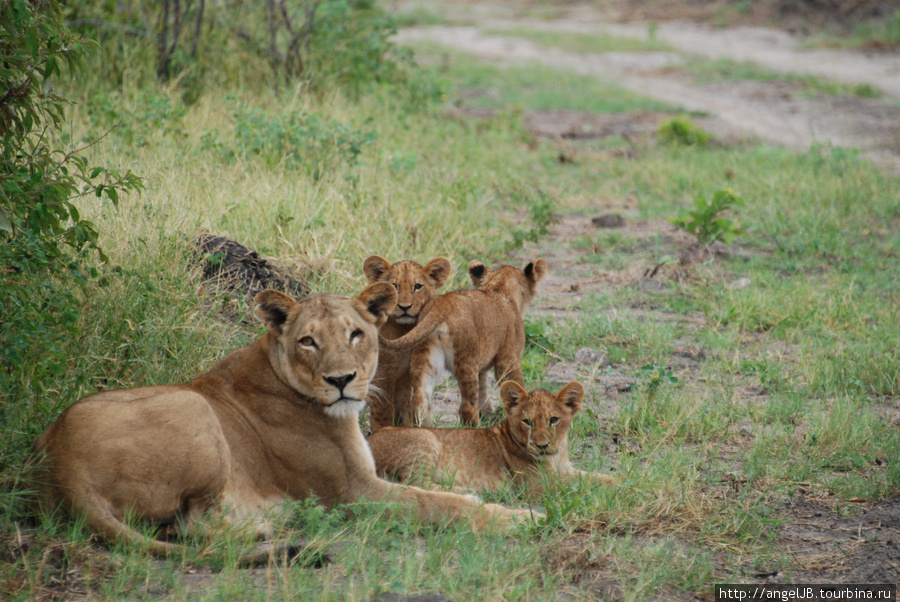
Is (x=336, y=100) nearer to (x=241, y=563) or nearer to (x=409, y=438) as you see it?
(x=409, y=438)

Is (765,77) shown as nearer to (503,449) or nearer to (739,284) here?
(739,284)

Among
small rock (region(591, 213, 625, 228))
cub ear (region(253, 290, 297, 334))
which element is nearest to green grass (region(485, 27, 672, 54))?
small rock (region(591, 213, 625, 228))

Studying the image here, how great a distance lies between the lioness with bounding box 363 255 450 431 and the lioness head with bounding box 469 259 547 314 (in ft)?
1.02

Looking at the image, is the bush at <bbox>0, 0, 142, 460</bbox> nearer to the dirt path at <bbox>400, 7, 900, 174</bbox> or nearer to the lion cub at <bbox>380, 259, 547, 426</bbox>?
the lion cub at <bbox>380, 259, 547, 426</bbox>

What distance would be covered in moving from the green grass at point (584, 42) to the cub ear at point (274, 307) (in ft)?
67.1

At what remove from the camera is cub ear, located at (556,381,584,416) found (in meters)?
4.77

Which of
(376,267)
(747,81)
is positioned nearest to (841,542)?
(376,267)

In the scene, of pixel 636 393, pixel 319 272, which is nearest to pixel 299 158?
pixel 319 272

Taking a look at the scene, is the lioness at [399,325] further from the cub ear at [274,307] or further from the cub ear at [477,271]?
the cub ear at [274,307]

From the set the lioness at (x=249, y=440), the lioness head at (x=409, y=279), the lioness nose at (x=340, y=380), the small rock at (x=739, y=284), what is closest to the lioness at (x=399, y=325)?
the lioness head at (x=409, y=279)

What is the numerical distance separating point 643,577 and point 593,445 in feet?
5.03

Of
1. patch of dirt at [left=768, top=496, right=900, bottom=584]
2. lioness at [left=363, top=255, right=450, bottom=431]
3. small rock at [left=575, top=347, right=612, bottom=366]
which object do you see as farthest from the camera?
small rock at [left=575, top=347, right=612, bottom=366]

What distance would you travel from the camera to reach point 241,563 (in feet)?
12.3

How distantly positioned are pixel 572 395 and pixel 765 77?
625 inches
